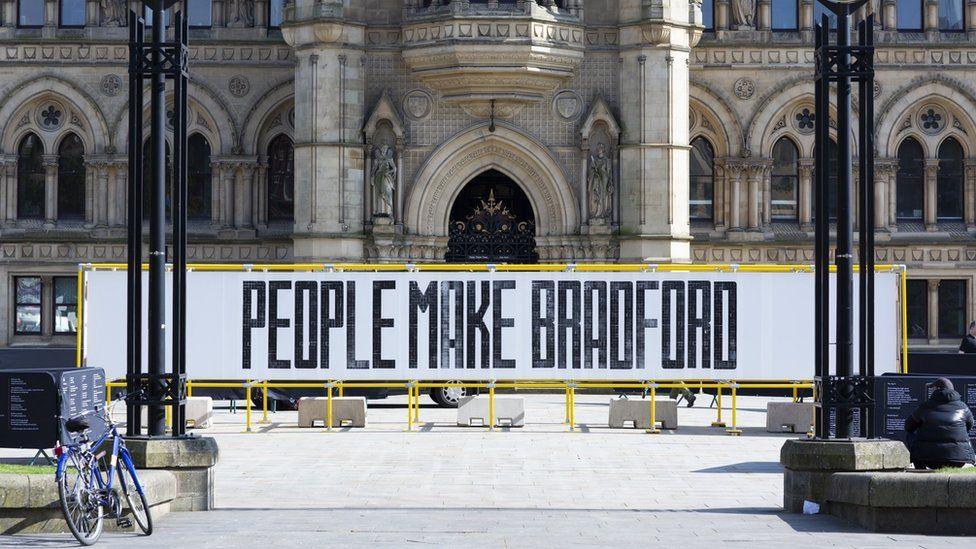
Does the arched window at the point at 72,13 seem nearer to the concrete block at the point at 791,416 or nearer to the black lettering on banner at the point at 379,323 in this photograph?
the black lettering on banner at the point at 379,323

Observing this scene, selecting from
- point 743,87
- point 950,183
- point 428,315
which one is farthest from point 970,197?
point 428,315

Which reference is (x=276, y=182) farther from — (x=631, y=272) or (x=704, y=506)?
(x=704, y=506)

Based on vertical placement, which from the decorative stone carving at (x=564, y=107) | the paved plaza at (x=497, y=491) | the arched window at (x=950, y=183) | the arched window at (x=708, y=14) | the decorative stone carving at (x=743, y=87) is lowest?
the paved plaza at (x=497, y=491)

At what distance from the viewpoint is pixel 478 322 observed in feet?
89.4

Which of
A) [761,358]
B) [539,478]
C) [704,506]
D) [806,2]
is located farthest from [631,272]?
[806,2]

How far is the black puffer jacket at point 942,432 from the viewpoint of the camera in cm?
1791

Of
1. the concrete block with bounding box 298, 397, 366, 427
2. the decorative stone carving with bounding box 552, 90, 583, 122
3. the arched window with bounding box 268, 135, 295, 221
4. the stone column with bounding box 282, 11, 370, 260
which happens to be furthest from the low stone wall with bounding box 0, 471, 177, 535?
the arched window with bounding box 268, 135, 295, 221

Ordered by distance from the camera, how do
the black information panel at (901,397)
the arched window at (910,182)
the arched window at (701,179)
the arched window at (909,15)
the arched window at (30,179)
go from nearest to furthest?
the black information panel at (901,397) < the arched window at (701,179) < the arched window at (909,15) < the arched window at (30,179) < the arched window at (910,182)

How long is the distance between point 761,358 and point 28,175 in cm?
2101

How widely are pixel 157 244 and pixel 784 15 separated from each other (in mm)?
26367

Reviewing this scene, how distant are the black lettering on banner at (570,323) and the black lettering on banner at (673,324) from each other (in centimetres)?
135

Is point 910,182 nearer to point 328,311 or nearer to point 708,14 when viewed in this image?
point 708,14

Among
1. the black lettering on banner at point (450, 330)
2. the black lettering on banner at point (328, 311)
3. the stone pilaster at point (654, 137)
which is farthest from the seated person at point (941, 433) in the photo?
the stone pilaster at point (654, 137)

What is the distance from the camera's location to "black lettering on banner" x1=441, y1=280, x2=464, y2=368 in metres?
27.2
